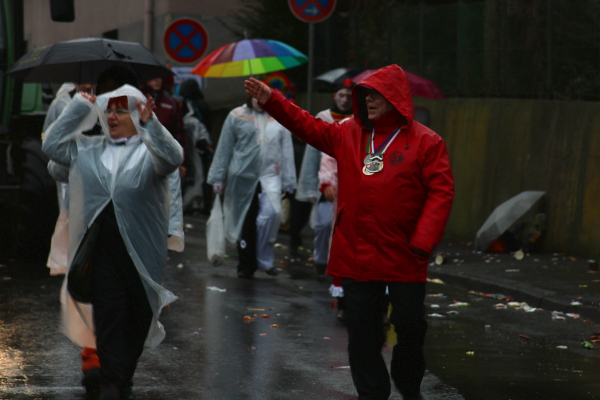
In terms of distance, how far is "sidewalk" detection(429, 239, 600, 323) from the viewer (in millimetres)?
9406

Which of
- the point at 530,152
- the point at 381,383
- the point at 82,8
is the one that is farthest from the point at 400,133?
the point at 82,8

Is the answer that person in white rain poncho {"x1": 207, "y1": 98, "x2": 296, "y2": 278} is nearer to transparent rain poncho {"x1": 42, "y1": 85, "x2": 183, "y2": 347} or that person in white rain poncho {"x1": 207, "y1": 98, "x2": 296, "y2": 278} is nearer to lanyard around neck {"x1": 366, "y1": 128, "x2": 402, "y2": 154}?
transparent rain poncho {"x1": 42, "y1": 85, "x2": 183, "y2": 347}

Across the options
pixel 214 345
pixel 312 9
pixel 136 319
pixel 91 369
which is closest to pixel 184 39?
pixel 312 9

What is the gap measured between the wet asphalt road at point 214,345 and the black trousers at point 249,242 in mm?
215

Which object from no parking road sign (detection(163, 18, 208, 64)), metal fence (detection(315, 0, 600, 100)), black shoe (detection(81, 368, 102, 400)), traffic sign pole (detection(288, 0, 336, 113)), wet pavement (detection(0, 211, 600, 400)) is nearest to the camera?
black shoe (detection(81, 368, 102, 400))

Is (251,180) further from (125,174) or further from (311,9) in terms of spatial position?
(125,174)

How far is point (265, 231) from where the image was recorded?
430 inches

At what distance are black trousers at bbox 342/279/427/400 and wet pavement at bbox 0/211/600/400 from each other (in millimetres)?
481

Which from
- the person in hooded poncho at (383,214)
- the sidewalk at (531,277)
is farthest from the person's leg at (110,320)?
the sidewalk at (531,277)

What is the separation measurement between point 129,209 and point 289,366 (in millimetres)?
1570

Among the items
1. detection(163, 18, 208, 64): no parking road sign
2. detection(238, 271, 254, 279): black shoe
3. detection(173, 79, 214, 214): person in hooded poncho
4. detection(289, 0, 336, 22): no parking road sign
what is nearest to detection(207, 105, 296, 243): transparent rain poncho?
detection(238, 271, 254, 279): black shoe

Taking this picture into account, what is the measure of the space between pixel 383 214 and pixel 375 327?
570 mm

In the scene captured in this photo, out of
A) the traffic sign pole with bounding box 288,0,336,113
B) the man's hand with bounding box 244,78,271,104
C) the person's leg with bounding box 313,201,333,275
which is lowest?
the person's leg with bounding box 313,201,333,275

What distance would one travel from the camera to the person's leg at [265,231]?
10930 mm
